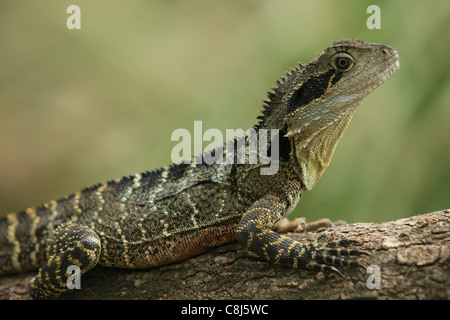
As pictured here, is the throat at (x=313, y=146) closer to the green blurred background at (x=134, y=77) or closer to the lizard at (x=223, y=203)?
the lizard at (x=223, y=203)

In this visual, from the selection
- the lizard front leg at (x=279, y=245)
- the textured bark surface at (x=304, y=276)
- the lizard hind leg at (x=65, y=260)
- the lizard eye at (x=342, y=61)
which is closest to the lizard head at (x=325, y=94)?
the lizard eye at (x=342, y=61)

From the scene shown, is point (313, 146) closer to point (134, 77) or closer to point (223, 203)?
point (223, 203)

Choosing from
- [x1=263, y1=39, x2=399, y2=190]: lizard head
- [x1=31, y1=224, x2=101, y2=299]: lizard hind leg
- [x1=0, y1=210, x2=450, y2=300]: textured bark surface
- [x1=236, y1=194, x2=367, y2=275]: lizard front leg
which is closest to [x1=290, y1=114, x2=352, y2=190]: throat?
[x1=263, y1=39, x2=399, y2=190]: lizard head

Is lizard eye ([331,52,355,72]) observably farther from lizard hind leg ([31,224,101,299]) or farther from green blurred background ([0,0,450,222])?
lizard hind leg ([31,224,101,299])

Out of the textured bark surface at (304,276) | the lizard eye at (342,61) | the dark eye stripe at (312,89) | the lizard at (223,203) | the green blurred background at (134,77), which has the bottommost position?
the textured bark surface at (304,276)

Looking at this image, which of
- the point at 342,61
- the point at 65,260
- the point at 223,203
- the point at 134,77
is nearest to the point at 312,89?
the point at 342,61

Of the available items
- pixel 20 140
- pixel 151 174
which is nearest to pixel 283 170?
pixel 151 174

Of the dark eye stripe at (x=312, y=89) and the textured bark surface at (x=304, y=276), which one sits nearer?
the textured bark surface at (x=304, y=276)

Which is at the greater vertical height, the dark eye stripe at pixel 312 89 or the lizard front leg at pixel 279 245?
the dark eye stripe at pixel 312 89
